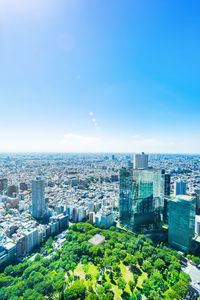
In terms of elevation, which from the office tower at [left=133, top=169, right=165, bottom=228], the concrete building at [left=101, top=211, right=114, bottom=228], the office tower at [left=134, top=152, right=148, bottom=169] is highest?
the office tower at [left=134, top=152, right=148, bottom=169]

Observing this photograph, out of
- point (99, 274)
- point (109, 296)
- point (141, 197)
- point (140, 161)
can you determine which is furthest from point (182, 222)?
point (140, 161)

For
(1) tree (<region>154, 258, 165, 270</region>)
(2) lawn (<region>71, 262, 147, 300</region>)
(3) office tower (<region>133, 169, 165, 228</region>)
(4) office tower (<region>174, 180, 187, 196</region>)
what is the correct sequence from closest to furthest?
(2) lawn (<region>71, 262, 147, 300</region>) < (1) tree (<region>154, 258, 165, 270</region>) < (3) office tower (<region>133, 169, 165, 228</region>) < (4) office tower (<region>174, 180, 187, 196</region>)

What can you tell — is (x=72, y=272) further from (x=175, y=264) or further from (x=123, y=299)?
(x=175, y=264)

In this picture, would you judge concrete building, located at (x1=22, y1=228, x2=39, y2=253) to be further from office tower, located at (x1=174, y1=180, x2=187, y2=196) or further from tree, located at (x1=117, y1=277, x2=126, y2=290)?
office tower, located at (x1=174, y1=180, x2=187, y2=196)

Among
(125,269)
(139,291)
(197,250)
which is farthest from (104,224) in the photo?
(197,250)

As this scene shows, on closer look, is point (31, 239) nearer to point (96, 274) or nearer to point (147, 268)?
point (96, 274)

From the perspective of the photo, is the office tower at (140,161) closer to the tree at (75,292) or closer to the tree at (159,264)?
the tree at (159,264)

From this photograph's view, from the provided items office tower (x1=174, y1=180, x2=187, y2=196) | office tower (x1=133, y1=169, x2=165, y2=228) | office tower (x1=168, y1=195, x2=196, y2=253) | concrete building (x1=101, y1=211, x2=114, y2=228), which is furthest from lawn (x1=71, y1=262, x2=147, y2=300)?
office tower (x1=174, y1=180, x2=187, y2=196)
